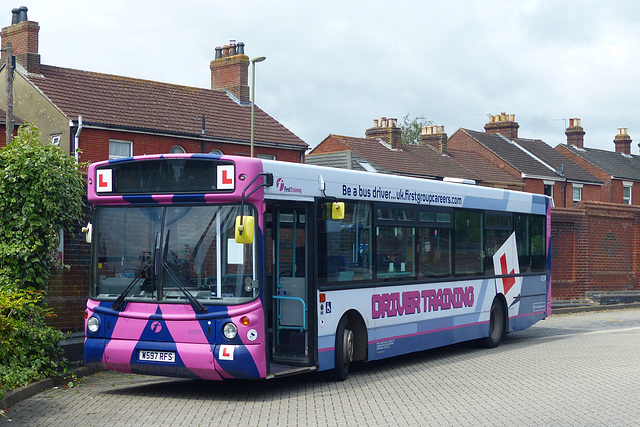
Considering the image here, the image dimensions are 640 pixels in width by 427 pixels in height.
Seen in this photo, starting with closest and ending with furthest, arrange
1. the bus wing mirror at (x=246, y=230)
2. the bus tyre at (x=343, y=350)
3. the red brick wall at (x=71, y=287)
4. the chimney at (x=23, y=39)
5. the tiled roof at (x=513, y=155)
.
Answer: the bus wing mirror at (x=246, y=230) → the bus tyre at (x=343, y=350) → the red brick wall at (x=71, y=287) → the chimney at (x=23, y=39) → the tiled roof at (x=513, y=155)

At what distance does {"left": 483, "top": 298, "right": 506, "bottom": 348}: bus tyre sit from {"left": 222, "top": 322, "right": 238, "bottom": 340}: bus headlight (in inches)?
279

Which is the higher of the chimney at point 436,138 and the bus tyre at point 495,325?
the chimney at point 436,138

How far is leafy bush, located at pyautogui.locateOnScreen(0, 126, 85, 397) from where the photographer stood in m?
10.8

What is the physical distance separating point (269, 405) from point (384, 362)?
14.6 ft

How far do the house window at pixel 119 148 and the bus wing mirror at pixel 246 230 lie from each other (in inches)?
949

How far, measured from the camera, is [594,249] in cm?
2859

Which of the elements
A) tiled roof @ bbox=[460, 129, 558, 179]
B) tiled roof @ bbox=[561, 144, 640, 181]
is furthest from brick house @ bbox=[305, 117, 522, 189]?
tiled roof @ bbox=[561, 144, 640, 181]

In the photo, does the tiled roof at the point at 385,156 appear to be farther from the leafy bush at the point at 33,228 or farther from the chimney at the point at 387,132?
the leafy bush at the point at 33,228

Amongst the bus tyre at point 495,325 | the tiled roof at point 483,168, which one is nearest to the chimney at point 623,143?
the tiled roof at point 483,168

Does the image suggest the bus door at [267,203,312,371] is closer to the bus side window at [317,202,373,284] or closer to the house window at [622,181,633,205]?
the bus side window at [317,202,373,284]

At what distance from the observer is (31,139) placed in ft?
38.4

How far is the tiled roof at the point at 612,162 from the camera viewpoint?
59.4 m

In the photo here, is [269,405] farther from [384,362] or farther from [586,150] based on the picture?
[586,150]

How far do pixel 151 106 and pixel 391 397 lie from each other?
2685 centimetres
